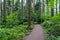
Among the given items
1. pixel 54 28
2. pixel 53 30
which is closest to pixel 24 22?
pixel 54 28

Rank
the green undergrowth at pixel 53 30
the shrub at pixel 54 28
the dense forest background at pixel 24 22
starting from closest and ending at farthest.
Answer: the green undergrowth at pixel 53 30
the dense forest background at pixel 24 22
the shrub at pixel 54 28

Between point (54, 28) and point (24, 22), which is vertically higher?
point (54, 28)

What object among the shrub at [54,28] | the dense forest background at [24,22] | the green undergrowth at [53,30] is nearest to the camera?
the green undergrowth at [53,30]

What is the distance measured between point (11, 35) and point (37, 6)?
34.5 meters

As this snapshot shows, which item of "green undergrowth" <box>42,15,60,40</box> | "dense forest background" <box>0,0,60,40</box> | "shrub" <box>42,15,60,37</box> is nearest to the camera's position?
"green undergrowth" <box>42,15,60,40</box>

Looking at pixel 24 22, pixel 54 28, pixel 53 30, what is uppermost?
pixel 53 30

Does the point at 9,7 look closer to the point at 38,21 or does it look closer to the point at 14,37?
the point at 38,21

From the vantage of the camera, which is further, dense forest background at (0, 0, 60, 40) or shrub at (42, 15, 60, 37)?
shrub at (42, 15, 60, 37)

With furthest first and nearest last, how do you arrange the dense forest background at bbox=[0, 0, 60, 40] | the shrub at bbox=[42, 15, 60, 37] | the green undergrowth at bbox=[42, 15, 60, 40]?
the shrub at bbox=[42, 15, 60, 37]
the dense forest background at bbox=[0, 0, 60, 40]
the green undergrowth at bbox=[42, 15, 60, 40]

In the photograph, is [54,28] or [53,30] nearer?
[53,30]

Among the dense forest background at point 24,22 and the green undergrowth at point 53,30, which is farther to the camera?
the dense forest background at point 24,22

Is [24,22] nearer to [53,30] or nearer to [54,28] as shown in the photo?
[54,28]

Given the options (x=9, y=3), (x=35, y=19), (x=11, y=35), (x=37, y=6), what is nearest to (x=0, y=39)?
(x=11, y=35)

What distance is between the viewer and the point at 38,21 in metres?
41.0
